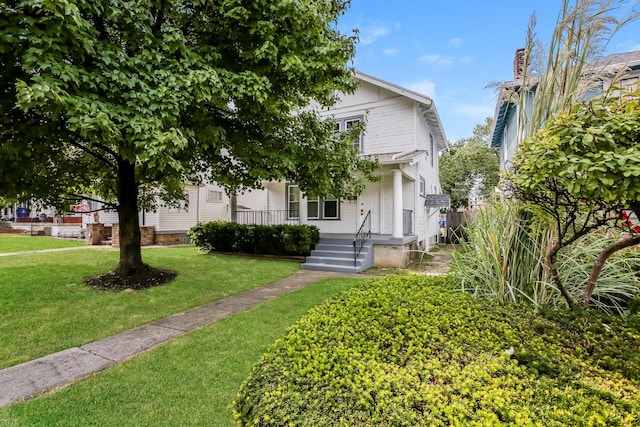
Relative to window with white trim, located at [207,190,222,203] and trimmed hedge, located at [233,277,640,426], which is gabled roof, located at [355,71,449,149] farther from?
window with white trim, located at [207,190,222,203]

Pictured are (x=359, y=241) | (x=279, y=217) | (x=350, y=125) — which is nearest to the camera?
(x=359, y=241)

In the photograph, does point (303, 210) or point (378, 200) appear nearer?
point (378, 200)

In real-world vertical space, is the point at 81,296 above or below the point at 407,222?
below

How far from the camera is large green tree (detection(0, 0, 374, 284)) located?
3824 millimetres

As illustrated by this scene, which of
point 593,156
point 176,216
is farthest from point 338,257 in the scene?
point 176,216

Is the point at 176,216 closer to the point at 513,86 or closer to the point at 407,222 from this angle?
the point at 407,222

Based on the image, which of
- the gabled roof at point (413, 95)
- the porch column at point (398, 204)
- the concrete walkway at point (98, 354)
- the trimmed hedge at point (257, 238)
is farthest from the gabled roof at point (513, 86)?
the trimmed hedge at point (257, 238)

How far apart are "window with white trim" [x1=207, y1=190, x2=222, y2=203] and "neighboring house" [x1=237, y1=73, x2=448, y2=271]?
5.31 meters

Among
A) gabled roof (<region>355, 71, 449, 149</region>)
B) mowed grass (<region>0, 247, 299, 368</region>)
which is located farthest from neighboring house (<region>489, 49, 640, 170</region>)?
mowed grass (<region>0, 247, 299, 368</region>)

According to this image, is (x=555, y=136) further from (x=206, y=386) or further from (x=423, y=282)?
(x=206, y=386)

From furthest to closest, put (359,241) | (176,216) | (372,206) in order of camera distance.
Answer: (176,216), (372,206), (359,241)

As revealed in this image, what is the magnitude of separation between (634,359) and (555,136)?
5.02 feet

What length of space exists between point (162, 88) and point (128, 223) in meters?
4.48

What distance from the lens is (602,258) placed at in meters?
2.59
